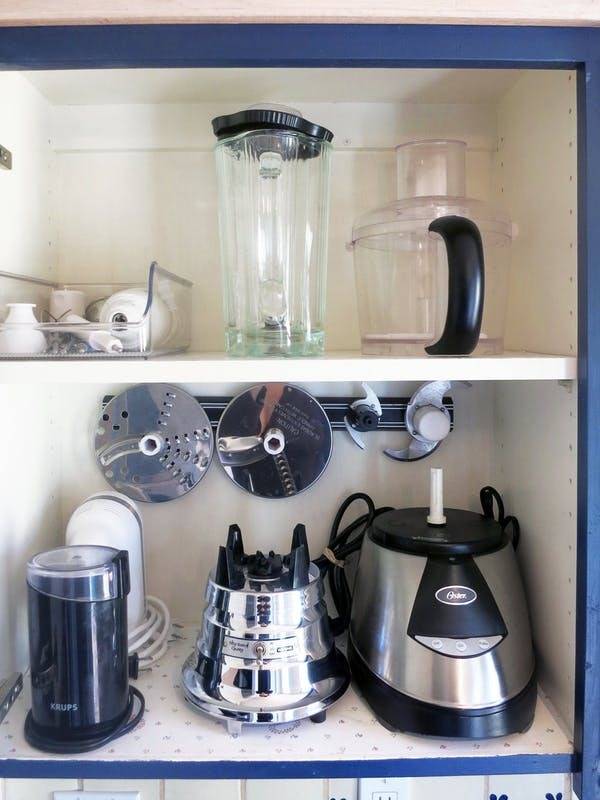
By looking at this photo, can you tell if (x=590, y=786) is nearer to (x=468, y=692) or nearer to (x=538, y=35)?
(x=468, y=692)

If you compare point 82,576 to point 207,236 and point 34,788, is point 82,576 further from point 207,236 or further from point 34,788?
point 207,236

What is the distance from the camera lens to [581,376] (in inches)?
29.1

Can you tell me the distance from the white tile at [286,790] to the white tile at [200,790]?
0.03 meters

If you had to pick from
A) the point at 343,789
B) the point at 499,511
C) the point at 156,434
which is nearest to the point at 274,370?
the point at 156,434

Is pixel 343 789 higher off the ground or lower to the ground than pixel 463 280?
lower

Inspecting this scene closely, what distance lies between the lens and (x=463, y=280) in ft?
2.30

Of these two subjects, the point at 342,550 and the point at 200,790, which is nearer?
Result: the point at 200,790

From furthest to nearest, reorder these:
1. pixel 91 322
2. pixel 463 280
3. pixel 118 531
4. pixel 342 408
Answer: pixel 342 408 < pixel 118 531 < pixel 91 322 < pixel 463 280

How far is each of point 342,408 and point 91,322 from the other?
0.40m

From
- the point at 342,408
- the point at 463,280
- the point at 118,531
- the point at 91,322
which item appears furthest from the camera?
the point at 342,408

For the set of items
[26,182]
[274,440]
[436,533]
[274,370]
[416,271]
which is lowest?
[436,533]

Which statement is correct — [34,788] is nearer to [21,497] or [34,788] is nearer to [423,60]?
[21,497]

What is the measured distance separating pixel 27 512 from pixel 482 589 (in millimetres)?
624

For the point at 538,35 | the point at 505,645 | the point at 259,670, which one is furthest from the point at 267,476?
the point at 538,35
